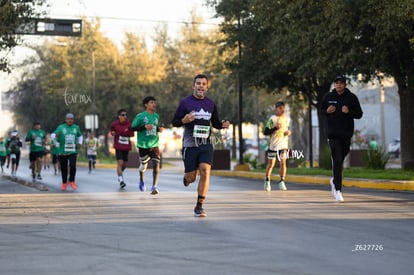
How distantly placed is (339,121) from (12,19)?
11.7 metres

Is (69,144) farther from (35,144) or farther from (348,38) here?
(348,38)

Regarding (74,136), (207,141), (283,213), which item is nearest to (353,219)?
(283,213)

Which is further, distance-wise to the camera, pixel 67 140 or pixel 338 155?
pixel 67 140

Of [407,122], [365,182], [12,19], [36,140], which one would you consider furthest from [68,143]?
[407,122]

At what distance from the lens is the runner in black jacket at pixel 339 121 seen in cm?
1373

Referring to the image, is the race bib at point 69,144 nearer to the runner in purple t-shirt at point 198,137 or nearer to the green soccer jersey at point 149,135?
the green soccer jersey at point 149,135

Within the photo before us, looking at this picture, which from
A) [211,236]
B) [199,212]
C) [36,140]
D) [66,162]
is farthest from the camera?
[36,140]

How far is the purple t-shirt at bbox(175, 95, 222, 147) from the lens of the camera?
11477 millimetres

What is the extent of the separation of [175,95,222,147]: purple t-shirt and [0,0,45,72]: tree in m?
10.7

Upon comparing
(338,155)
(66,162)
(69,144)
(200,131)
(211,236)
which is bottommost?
(211,236)

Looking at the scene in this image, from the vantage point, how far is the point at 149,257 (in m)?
7.66

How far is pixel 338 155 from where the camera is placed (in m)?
13.8

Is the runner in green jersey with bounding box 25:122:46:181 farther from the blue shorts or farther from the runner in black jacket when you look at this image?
the blue shorts

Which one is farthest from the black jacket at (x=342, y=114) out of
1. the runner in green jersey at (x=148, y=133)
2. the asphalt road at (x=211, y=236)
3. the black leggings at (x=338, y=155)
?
the runner in green jersey at (x=148, y=133)
